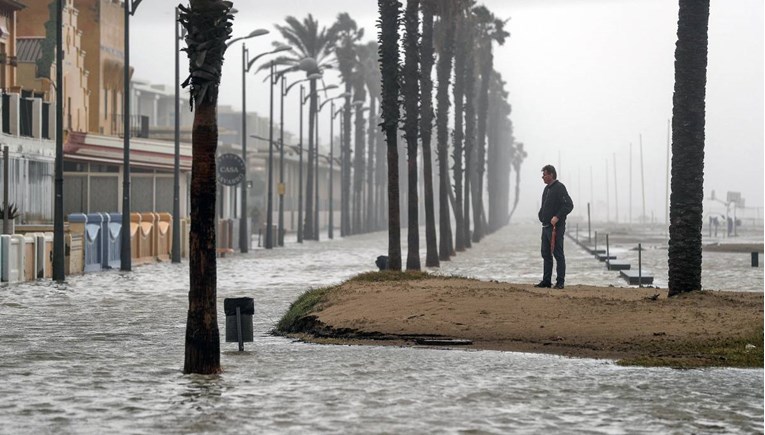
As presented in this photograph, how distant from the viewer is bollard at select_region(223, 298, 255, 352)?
1858 centimetres

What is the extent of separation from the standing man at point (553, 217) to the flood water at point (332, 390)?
561cm

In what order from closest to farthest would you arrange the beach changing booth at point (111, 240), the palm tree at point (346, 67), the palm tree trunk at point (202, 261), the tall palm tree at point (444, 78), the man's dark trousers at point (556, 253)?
1. the palm tree trunk at point (202, 261)
2. the man's dark trousers at point (556, 253)
3. the beach changing booth at point (111, 240)
4. the tall palm tree at point (444, 78)
5. the palm tree at point (346, 67)

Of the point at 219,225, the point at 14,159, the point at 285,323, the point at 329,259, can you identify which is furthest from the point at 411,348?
the point at 219,225

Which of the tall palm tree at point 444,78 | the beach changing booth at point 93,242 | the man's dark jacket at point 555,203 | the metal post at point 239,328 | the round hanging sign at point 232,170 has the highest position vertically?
the tall palm tree at point 444,78

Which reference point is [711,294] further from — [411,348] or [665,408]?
[665,408]

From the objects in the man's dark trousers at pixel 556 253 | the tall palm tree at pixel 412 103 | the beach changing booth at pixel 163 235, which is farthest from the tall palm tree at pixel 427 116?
the man's dark trousers at pixel 556 253

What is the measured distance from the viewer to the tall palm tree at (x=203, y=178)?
16.0 metres

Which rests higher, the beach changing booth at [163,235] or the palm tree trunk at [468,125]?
the palm tree trunk at [468,125]

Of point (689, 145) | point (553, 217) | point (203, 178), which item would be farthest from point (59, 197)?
point (203, 178)

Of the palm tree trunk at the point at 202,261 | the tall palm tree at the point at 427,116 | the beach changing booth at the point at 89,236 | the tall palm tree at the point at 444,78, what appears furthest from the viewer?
the tall palm tree at the point at 444,78

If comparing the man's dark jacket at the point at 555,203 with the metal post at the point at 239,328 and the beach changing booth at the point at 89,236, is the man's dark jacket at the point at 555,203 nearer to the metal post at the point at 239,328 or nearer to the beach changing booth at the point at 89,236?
the metal post at the point at 239,328

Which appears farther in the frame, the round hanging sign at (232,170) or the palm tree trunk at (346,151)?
the palm tree trunk at (346,151)

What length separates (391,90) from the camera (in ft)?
114

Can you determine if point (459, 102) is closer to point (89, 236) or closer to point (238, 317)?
point (89, 236)
